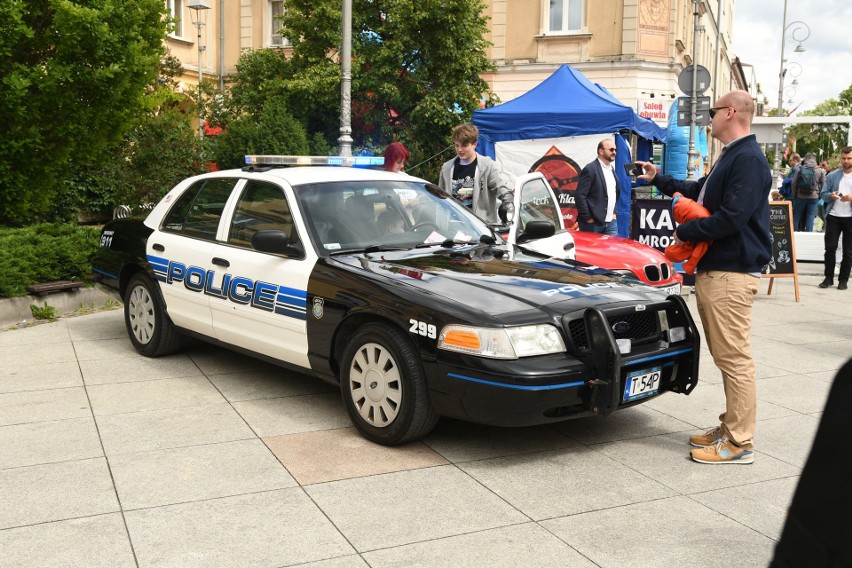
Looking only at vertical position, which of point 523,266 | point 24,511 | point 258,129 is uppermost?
point 258,129

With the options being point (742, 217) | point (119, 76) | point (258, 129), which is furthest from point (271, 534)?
point (258, 129)

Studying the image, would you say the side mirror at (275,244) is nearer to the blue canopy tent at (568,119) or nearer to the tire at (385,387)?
the tire at (385,387)

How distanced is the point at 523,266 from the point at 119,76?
610 centimetres

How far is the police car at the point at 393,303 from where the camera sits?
463 centimetres

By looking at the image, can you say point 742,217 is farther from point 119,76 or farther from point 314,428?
point 119,76

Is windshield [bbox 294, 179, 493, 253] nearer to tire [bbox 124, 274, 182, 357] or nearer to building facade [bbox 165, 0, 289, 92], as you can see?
tire [bbox 124, 274, 182, 357]

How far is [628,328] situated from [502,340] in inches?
33.1

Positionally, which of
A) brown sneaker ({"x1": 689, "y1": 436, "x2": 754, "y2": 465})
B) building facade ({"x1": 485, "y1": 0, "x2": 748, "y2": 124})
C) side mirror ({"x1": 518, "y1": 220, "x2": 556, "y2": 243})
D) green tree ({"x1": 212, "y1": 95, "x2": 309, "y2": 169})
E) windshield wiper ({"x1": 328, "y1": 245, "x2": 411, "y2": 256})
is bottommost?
brown sneaker ({"x1": 689, "y1": 436, "x2": 754, "y2": 465})

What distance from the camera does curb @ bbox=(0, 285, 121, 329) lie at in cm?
876

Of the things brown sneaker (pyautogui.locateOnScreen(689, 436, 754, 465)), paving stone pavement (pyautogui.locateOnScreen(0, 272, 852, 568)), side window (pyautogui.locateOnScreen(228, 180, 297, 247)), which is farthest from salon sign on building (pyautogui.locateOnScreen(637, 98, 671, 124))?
brown sneaker (pyautogui.locateOnScreen(689, 436, 754, 465))

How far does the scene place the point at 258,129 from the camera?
1831cm

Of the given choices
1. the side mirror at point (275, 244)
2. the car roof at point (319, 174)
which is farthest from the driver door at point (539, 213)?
the side mirror at point (275, 244)

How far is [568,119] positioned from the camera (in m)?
14.1

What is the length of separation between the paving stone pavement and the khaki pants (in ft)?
0.80
